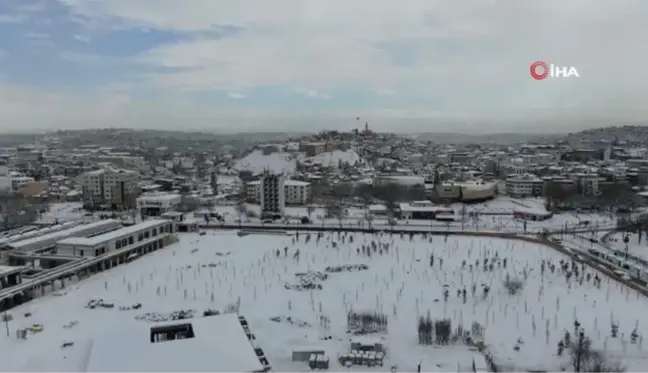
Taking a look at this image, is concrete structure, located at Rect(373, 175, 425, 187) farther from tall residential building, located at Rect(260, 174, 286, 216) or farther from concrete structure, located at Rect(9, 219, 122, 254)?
concrete structure, located at Rect(9, 219, 122, 254)

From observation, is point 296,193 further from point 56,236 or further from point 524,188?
point 56,236

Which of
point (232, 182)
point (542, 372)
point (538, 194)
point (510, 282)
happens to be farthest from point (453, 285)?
point (232, 182)

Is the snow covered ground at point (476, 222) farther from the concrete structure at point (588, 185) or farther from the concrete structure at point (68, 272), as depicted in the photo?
the concrete structure at point (68, 272)

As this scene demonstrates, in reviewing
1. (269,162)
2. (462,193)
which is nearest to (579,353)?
(462,193)

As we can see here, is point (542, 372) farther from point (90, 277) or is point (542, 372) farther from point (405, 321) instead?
point (90, 277)

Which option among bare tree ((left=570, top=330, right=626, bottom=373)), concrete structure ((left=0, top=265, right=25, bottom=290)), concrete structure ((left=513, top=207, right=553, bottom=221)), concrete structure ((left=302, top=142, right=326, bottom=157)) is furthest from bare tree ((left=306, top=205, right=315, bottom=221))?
concrete structure ((left=302, top=142, right=326, bottom=157))

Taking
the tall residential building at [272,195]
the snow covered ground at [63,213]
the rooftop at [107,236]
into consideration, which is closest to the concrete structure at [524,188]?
the tall residential building at [272,195]
